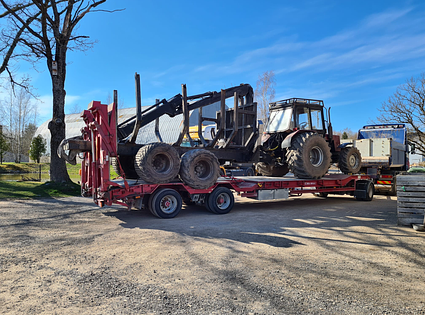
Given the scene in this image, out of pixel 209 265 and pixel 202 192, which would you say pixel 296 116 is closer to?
pixel 202 192

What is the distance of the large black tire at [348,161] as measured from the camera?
1266 cm

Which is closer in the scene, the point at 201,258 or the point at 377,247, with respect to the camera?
the point at 201,258

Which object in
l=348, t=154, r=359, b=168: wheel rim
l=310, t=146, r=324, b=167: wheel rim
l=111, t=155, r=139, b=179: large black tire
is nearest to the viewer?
l=111, t=155, r=139, b=179: large black tire

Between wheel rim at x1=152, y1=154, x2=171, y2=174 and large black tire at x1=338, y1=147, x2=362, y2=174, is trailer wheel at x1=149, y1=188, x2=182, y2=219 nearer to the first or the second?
wheel rim at x1=152, y1=154, x2=171, y2=174

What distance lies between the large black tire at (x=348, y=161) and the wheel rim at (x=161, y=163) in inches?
285

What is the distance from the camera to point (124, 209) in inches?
396

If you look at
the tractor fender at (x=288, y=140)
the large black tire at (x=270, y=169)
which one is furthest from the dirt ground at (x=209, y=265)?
the large black tire at (x=270, y=169)

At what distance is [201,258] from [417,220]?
531 centimetres

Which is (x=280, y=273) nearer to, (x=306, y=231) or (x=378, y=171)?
(x=306, y=231)

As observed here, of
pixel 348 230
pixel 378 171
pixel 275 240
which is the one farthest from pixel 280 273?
pixel 378 171

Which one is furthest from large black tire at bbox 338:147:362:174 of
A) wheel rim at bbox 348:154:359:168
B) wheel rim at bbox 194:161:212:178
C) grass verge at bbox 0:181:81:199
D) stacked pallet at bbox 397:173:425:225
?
grass verge at bbox 0:181:81:199

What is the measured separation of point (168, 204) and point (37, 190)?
24.0ft

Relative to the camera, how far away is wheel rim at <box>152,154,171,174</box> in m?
8.70

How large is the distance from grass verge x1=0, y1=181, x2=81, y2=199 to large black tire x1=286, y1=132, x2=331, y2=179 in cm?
849
